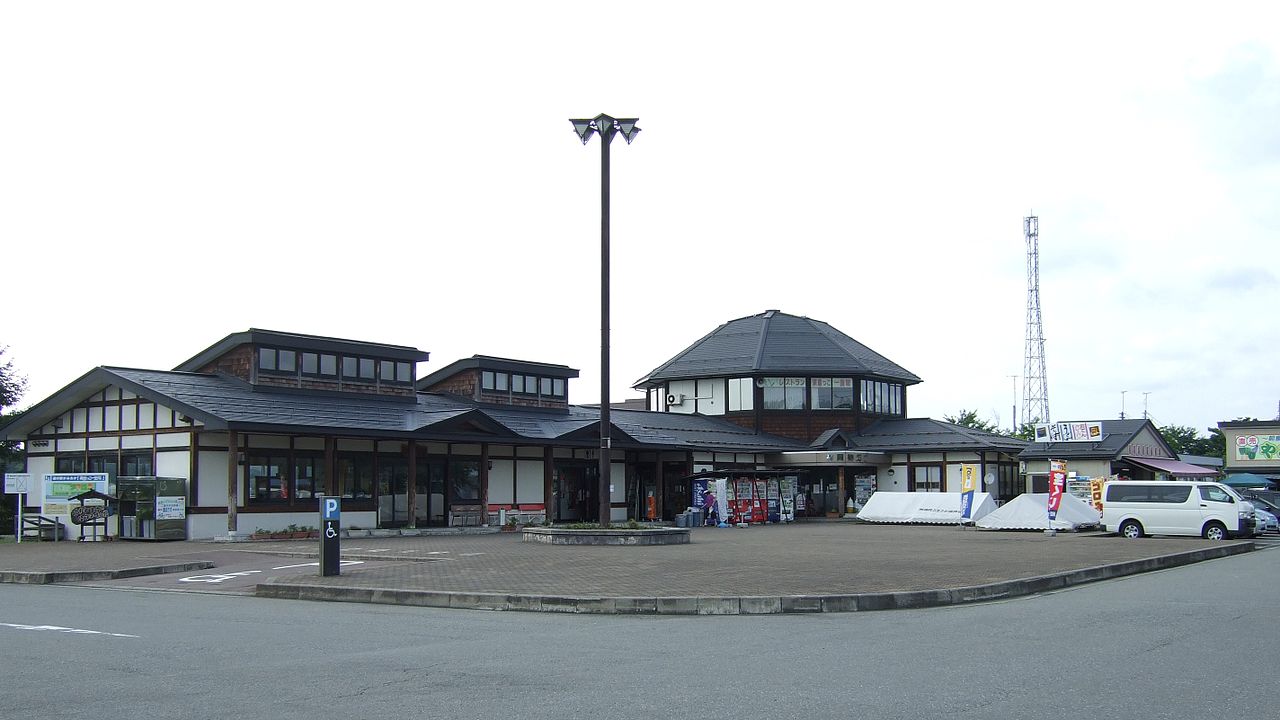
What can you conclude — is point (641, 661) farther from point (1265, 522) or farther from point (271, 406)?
point (1265, 522)

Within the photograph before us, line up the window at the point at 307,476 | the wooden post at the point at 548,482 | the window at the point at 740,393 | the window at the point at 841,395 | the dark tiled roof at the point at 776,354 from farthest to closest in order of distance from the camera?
the window at the point at 841,395 → the dark tiled roof at the point at 776,354 → the window at the point at 740,393 → the wooden post at the point at 548,482 → the window at the point at 307,476

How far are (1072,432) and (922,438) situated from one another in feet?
20.3

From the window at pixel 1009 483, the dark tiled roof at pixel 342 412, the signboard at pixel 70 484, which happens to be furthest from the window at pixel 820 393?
the signboard at pixel 70 484

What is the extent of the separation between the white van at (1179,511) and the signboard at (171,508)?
24221 millimetres

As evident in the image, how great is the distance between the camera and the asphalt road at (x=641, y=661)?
6992mm

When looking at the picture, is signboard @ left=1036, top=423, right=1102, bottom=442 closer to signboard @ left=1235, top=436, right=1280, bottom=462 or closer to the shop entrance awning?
the shop entrance awning

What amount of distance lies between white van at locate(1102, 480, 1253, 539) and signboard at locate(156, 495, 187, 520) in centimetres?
2422

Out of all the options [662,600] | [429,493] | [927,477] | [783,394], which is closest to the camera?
[662,600]

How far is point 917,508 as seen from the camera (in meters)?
39.7

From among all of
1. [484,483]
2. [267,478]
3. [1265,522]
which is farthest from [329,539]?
[1265,522]

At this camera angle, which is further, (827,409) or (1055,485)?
(827,409)

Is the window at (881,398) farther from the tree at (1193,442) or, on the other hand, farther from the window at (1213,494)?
the tree at (1193,442)

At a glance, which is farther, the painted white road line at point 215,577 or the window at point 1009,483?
the window at point 1009,483

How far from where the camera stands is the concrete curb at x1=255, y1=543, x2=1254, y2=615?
12867 millimetres
